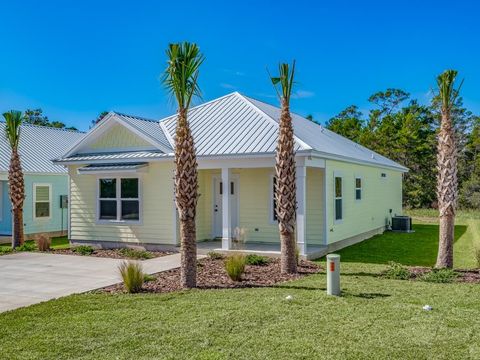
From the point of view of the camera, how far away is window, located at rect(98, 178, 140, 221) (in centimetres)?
1487

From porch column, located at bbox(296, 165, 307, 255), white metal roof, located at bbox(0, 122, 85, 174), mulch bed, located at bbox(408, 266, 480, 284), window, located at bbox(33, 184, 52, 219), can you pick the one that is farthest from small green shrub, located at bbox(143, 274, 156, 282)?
A: window, located at bbox(33, 184, 52, 219)

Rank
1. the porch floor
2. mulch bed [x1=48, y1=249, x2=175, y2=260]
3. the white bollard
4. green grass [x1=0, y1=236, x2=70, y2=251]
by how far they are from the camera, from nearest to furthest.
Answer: the white bollard → the porch floor → mulch bed [x1=48, y1=249, x2=175, y2=260] → green grass [x1=0, y1=236, x2=70, y2=251]

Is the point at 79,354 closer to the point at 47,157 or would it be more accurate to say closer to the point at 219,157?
the point at 219,157

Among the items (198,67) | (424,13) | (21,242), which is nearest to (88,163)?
(21,242)

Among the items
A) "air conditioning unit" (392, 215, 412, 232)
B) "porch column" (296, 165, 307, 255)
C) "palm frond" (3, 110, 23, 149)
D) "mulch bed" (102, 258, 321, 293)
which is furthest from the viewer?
"air conditioning unit" (392, 215, 412, 232)

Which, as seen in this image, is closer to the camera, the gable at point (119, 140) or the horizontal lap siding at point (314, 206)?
the horizontal lap siding at point (314, 206)

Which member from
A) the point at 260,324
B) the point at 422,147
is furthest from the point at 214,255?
the point at 422,147

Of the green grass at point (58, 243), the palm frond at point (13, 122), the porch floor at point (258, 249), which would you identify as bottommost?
the green grass at point (58, 243)

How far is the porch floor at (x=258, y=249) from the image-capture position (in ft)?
40.9

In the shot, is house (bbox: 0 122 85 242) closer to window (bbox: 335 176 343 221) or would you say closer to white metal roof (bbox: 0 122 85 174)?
white metal roof (bbox: 0 122 85 174)

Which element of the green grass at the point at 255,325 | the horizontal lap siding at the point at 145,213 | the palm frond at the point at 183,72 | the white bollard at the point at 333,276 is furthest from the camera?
the horizontal lap siding at the point at 145,213

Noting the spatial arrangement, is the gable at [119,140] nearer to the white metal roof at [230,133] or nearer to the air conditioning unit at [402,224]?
the white metal roof at [230,133]

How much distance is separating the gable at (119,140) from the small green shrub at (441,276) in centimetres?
939

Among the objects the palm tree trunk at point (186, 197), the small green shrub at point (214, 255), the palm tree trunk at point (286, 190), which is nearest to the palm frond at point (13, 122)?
the small green shrub at point (214, 255)
